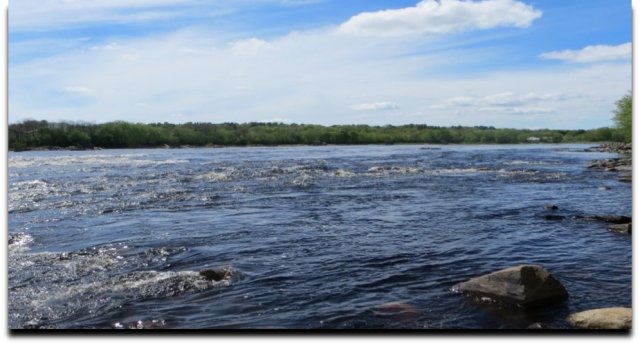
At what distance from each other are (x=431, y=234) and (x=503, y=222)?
290 centimetres

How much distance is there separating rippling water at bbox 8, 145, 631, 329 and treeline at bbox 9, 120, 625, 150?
72.9 meters

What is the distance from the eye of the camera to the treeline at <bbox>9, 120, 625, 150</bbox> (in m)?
93.9

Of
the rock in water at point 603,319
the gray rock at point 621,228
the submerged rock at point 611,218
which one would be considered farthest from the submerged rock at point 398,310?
the submerged rock at point 611,218

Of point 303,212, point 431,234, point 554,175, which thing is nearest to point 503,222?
point 431,234

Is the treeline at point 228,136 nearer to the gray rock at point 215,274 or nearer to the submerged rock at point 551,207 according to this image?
the submerged rock at point 551,207

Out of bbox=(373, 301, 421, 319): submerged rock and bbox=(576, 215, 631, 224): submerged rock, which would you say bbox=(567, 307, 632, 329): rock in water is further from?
bbox=(576, 215, 631, 224): submerged rock

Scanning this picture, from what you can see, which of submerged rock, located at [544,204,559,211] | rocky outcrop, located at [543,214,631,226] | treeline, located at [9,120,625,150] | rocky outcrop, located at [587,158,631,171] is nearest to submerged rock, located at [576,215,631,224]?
rocky outcrop, located at [543,214,631,226]

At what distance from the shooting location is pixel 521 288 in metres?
8.00

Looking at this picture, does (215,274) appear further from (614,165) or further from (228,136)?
(228,136)

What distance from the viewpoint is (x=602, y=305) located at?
8031 mm

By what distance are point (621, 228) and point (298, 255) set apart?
8.10 meters

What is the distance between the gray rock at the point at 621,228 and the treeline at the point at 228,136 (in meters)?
82.6

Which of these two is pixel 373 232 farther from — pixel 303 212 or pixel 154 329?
pixel 154 329

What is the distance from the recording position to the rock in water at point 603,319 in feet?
21.6
